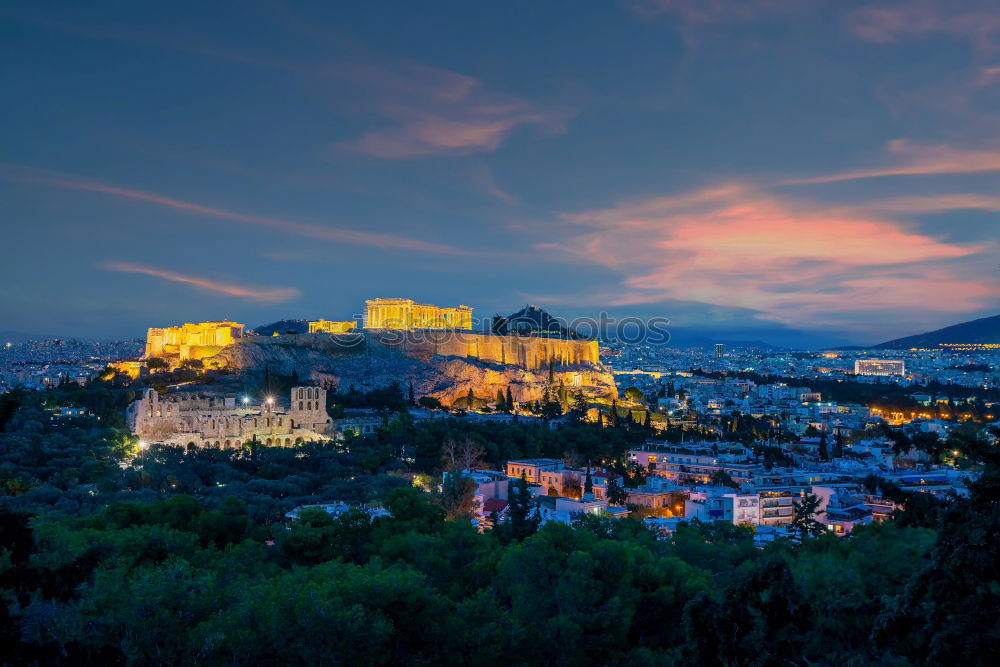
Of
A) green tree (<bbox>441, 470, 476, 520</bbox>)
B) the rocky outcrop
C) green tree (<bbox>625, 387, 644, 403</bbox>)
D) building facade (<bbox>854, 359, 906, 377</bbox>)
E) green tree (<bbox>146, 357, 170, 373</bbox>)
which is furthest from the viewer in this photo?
building facade (<bbox>854, 359, 906, 377</bbox>)

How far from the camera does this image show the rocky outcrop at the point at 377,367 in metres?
48.4

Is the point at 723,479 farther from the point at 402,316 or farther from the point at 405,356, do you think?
the point at 402,316

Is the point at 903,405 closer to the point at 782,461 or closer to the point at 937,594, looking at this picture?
the point at 782,461

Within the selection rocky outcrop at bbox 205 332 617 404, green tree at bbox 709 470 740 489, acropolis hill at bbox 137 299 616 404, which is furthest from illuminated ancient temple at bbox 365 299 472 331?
green tree at bbox 709 470 740 489

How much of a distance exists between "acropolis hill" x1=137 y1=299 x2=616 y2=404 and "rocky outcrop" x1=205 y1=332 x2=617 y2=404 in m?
0.06

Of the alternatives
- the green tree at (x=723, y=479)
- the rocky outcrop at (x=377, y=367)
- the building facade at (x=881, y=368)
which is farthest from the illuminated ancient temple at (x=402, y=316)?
the building facade at (x=881, y=368)

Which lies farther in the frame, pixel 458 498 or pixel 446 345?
pixel 446 345

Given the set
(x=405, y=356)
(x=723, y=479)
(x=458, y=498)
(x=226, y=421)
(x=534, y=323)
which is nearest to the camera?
(x=458, y=498)

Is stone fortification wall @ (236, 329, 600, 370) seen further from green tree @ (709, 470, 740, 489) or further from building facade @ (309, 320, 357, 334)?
green tree @ (709, 470, 740, 489)

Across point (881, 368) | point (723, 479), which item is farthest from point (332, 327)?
point (881, 368)

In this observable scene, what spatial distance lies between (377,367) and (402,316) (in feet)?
34.2

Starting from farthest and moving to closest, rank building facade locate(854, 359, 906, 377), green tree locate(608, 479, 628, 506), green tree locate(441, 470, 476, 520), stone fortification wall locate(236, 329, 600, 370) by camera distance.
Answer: building facade locate(854, 359, 906, 377)
stone fortification wall locate(236, 329, 600, 370)
green tree locate(608, 479, 628, 506)
green tree locate(441, 470, 476, 520)

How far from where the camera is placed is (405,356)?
183ft

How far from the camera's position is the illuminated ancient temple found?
62219 mm
